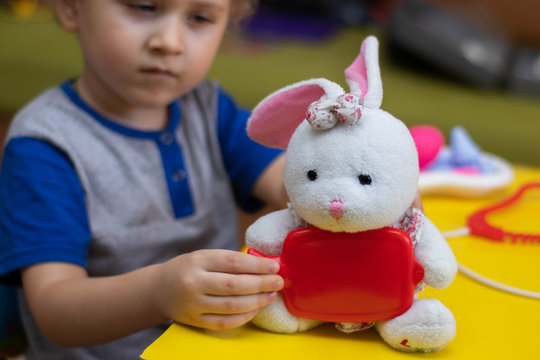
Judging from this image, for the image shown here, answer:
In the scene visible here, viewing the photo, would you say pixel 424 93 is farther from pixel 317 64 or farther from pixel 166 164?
pixel 166 164

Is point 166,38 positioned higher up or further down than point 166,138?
higher up

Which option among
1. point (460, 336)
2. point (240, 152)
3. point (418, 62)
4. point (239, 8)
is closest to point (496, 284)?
point (460, 336)

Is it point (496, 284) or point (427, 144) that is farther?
point (427, 144)

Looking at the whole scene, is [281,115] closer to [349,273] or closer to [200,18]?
[349,273]

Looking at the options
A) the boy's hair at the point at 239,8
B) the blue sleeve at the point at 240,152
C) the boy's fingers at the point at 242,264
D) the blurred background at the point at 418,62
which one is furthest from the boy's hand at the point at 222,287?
the blurred background at the point at 418,62

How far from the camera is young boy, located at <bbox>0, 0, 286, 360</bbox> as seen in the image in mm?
469

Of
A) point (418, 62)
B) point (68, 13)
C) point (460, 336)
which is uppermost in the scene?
point (68, 13)

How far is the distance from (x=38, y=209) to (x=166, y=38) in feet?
0.72

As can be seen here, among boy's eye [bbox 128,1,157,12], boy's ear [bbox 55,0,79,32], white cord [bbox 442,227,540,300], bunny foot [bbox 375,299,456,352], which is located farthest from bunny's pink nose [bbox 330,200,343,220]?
boy's ear [bbox 55,0,79,32]

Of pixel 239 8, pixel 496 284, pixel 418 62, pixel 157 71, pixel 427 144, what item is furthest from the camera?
pixel 418 62

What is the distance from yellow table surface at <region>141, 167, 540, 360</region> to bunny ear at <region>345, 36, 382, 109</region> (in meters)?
0.18

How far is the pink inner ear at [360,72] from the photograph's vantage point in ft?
1.45

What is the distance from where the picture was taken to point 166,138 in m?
0.72

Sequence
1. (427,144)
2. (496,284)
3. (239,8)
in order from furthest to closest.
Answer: (239,8), (427,144), (496,284)
